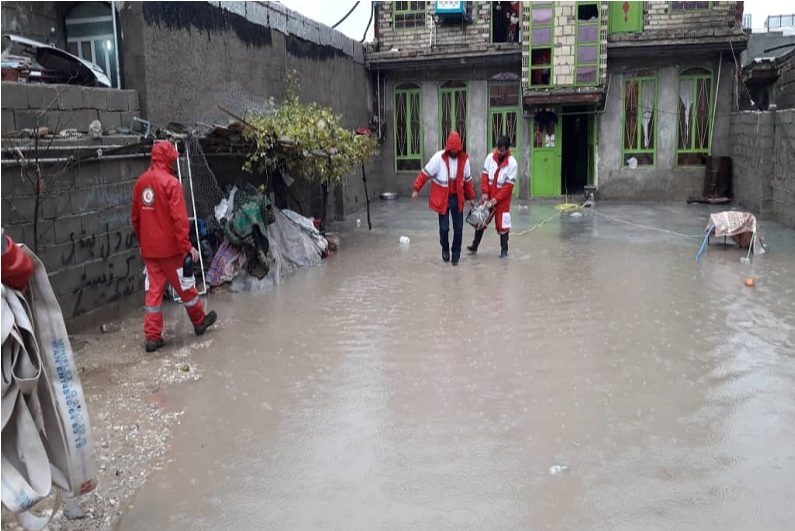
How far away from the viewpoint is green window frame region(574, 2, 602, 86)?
1525 cm

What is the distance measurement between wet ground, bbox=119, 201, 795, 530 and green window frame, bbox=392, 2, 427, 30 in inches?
420

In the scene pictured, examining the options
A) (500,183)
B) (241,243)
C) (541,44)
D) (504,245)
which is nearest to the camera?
(241,243)

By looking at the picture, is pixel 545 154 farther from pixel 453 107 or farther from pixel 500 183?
pixel 500 183

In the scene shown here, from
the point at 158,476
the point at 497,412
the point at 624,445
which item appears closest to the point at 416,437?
the point at 497,412

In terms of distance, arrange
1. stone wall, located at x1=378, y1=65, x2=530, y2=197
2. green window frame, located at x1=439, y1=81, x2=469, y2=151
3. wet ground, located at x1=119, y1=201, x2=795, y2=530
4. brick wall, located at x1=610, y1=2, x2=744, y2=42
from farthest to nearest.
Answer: green window frame, located at x1=439, y1=81, x2=469, y2=151, stone wall, located at x1=378, y1=65, x2=530, y2=197, brick wall, located at x1=610, y1=2, x2=744, y2=42, wet ground, located at x1=119, y1=201, x2=795, y2=530

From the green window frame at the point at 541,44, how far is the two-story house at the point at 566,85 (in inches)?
0.9

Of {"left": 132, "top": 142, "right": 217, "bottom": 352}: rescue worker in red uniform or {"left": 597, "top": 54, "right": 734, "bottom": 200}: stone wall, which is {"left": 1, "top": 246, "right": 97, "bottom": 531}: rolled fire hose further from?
{"left": 597, "top": 54, "right": 734, "bottom": 200}: stone wall

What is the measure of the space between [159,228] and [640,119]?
13.7 meters

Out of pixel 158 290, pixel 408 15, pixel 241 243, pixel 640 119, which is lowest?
pixel 158 290

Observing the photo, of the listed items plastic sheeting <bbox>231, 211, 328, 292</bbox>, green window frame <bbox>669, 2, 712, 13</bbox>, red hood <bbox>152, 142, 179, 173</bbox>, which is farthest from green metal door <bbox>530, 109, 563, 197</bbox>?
red hood <bbox>152, 142, 179, 173</bbox>

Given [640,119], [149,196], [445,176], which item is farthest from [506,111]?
[149,196]

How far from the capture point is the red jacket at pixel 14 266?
2568mm

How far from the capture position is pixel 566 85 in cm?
1563

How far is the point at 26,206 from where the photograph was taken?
5.61 metres
